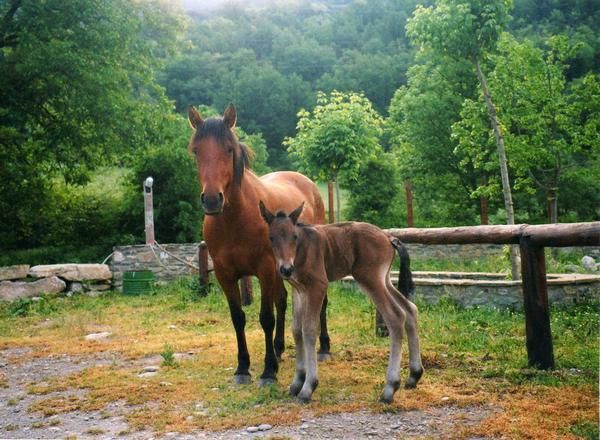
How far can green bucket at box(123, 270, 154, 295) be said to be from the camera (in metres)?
13.1

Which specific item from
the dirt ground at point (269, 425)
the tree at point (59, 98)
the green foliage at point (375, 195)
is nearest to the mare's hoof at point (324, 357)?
the dirt ground at point (269, 425)

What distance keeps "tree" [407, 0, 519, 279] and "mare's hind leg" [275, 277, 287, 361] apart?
494 centimetres

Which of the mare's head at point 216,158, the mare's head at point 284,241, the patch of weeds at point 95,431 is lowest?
the patch of weeds at point 95,431

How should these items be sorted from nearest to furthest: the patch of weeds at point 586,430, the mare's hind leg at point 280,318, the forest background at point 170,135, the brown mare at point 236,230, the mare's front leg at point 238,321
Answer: the patch of weeds at point 586,430 → the brown mare at point 236,230 → the mare's front leg at point 238,321 → the mare's hind leg at point 280,318 → the forest background at point 170,135

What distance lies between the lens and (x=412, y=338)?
5.07 metres

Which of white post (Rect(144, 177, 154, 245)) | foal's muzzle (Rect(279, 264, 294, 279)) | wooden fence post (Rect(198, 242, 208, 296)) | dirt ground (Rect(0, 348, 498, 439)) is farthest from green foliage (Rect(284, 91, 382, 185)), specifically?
dirt ground (Rect(0, 348, 498, 439))

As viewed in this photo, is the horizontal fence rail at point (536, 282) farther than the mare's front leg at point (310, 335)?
Yes

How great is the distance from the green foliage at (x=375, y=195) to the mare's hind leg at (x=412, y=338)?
594 inches

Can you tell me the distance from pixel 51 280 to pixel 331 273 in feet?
31.8

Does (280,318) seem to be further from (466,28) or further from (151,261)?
(151,261)

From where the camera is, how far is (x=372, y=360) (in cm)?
606

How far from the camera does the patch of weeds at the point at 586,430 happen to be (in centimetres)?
357

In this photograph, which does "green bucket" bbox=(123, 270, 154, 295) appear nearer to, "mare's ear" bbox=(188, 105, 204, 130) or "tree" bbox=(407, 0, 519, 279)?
"tree" bbox=(407, 0, 519, 279)

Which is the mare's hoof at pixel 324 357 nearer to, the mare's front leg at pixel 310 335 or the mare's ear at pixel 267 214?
the mare's front leg at pixel 310 335
